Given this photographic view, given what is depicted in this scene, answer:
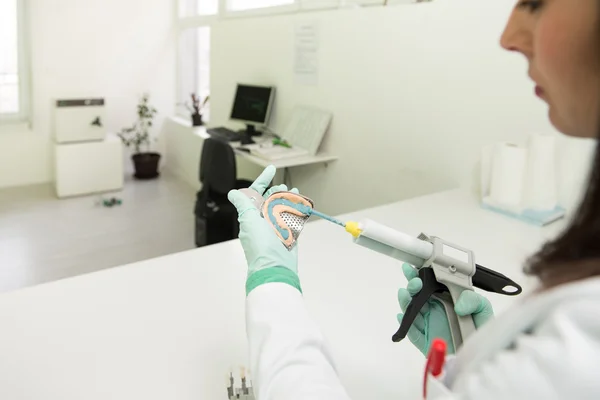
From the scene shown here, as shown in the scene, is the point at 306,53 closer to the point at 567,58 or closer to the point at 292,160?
the point at 292,160

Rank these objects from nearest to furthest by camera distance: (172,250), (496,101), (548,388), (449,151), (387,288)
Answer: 1. (548,388)
2. (387,288)
3. (496,101)
4. (449,151)
5. (172,250)

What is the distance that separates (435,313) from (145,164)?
4.66 meters

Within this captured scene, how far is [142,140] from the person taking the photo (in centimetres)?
539

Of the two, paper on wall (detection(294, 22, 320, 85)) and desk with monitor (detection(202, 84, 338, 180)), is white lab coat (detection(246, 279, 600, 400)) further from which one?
paper on wall (detection(294, 22, 320, 85))

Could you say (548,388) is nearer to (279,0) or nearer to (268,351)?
(268,351)

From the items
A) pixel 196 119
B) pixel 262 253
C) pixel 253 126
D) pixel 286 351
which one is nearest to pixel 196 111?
pixel 196 119

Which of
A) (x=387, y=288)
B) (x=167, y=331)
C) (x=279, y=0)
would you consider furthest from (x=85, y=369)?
(x=279, y=0)

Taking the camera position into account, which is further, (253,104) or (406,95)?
(253,104)

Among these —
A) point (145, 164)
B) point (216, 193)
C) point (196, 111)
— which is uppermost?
point (196, 111)

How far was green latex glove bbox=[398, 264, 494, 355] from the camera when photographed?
36.1 inches

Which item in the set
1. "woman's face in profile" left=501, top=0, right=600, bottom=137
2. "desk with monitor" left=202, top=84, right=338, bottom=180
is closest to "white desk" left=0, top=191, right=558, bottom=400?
"woman's face in profile" left=501, top=0, right=600, bottom=137

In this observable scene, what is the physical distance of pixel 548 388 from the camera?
17.3 inches

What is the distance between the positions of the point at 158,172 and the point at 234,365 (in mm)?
4680

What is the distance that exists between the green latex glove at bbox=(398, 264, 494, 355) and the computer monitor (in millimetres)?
2776
